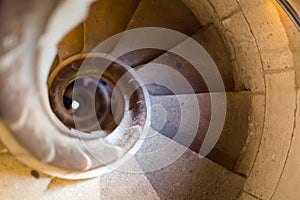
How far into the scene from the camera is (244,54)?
6.14ft

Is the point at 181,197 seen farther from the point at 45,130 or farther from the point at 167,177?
the point at 45,130

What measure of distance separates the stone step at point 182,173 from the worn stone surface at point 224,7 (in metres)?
0.65

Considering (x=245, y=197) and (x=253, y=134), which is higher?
(x=253, y=134)

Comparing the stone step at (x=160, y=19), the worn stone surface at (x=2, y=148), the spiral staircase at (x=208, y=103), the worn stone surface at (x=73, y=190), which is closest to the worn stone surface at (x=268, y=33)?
the spiral staircase at (x=208, y=103)

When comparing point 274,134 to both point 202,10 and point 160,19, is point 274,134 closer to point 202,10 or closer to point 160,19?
point 202,10

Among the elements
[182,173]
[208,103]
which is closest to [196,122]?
[208,103]

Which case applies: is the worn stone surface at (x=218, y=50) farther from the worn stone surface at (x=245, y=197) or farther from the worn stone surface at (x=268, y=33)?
the worn stone surface at (x=245, y=197)

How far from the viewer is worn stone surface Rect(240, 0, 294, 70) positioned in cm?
153

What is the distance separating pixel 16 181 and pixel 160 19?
1112 mm

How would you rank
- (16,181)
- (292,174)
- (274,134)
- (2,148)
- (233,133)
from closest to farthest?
(2,148), (16,181), (292,174), (274,134), (233,133)

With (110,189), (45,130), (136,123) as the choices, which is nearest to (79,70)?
(136,123)

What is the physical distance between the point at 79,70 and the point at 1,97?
105 cm

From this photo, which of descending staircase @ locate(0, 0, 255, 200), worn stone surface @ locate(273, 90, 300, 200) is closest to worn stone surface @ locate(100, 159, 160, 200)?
descending staircase @ locate(0, 0, 255, 200)

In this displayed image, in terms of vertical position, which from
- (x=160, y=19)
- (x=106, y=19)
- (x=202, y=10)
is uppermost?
(x=202, y=10)
